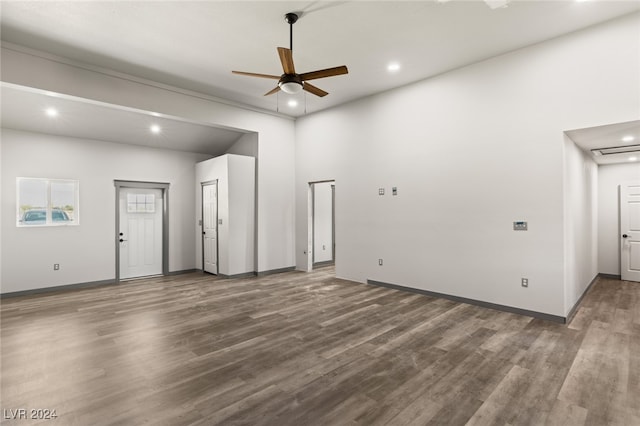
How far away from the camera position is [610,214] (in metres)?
6.82

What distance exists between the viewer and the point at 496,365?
3.05 meters

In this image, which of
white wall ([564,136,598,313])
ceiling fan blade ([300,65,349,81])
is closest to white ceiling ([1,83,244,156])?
ceiling fan blade ([300,65,349,81])

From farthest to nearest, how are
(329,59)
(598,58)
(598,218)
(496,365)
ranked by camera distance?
(598,218)
(329,59)
(598,58)
(496,365)

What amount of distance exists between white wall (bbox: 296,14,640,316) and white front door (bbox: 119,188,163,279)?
4255 mm

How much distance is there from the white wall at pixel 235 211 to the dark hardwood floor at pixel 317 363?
6.41ft

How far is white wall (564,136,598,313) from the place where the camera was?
4.30m

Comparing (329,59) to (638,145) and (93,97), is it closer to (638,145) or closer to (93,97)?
(93,97)

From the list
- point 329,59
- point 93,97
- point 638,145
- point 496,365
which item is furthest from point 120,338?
point 638,145

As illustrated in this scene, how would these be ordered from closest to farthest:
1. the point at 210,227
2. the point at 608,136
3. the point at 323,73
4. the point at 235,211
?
the point at 323,73 → the point at 608,136 → the point at 235,211 → the point at 210,227

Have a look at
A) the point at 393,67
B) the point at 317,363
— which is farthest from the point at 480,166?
the point at 317,363

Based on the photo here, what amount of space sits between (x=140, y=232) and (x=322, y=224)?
434 centimetres

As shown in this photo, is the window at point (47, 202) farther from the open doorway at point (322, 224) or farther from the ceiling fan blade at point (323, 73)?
the ceiling fan blade at point (323, 73)

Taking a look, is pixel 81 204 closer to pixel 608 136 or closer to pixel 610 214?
pixel 608 136

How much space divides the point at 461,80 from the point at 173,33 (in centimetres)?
424
